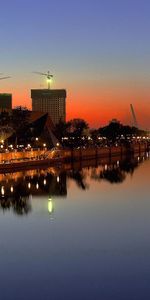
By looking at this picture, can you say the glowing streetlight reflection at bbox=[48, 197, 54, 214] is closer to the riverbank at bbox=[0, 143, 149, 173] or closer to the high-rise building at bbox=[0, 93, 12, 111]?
the riverbank at bbox=[0, 143, 149, 173]

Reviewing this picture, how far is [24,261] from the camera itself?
49.1 ft

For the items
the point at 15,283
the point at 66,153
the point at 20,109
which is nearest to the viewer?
the point at 15,283

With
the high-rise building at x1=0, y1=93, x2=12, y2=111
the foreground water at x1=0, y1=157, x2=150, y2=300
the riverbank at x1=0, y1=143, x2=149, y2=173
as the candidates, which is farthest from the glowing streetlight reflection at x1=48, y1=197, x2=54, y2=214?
the high-rise building at x1=0, y1=93, x2=12, y2=111

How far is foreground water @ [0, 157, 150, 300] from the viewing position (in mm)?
12688

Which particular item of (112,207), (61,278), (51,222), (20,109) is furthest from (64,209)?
(20,109)

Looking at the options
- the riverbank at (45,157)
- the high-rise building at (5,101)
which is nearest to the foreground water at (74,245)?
the riverbank at (45,157)

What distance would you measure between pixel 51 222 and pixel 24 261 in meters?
6.64

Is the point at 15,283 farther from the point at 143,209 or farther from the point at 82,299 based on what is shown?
the point at 143,209

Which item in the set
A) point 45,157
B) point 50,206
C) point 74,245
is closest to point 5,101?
point 45,157

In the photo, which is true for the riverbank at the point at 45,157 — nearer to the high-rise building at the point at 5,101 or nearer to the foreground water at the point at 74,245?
the foreground water at the point at 74,245

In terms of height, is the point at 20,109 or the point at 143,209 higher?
the point at 20,109

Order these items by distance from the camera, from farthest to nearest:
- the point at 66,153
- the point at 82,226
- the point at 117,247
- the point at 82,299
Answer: the point at 66,153, the point at 82,226, the point at 117,247, the point at 82,299

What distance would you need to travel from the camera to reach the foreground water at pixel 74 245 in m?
12.7

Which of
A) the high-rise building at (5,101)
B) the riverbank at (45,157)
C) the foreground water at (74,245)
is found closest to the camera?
the foreground water at (74,245)
